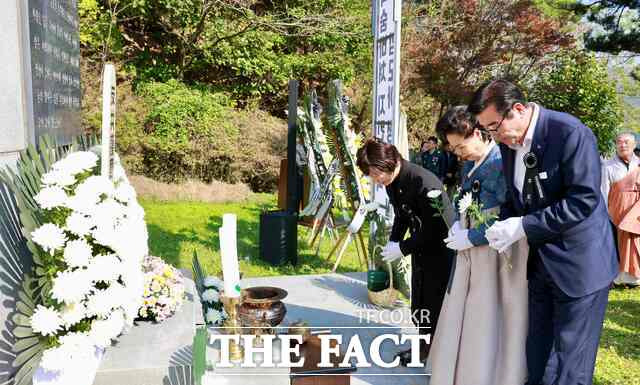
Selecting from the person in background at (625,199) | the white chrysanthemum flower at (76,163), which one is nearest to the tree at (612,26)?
the person in background at (625,199)

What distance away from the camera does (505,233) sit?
2.54 metres

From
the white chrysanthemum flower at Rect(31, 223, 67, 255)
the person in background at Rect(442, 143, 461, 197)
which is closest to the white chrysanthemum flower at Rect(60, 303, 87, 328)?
the white chrysanthemum flower at Rect(31, 223, 67, 255)

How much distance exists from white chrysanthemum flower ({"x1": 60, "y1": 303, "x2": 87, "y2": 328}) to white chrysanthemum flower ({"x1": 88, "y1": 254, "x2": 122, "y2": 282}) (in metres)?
0.11

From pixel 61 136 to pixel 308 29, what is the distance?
1106cm

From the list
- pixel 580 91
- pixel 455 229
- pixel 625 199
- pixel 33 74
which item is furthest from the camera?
pixel 580 91

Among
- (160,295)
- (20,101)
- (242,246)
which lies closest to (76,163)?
(20,101)

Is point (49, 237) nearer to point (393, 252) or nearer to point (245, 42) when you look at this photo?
point (393, 252)

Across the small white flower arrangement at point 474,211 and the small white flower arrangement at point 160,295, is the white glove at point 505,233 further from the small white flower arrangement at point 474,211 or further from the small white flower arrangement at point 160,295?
the small white flower arrangement at point 160,295

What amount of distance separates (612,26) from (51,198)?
13207mm

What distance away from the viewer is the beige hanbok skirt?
278 cm

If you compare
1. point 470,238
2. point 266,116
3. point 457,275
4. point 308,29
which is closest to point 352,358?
point 457,275

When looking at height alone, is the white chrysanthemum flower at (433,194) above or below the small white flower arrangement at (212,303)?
above

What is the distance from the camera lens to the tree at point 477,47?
13.5m

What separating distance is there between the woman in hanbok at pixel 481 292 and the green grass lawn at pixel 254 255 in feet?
3.73
